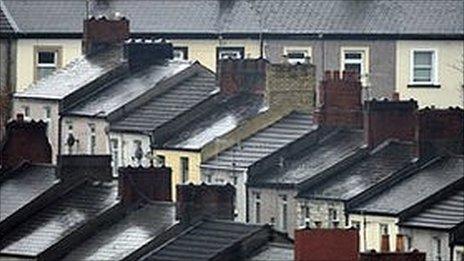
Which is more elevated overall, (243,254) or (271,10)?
(271,10)

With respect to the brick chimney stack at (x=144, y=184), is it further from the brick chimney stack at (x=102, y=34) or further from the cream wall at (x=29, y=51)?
the cream wall at (x=29, y=51)

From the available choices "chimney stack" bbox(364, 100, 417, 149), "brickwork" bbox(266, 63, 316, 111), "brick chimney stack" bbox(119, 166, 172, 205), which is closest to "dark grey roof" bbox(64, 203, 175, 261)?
"brick chimney stack" bbox(119, 166, 172, 205)

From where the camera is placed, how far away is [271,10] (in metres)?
124

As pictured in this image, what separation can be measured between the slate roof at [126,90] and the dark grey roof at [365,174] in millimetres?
13535

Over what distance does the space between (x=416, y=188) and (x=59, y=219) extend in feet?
32.7

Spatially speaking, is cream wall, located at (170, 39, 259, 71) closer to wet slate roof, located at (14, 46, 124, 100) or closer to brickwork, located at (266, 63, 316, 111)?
wet slate roof, located at (14, 46, 124, 100)

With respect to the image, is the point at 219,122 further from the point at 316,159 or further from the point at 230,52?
the point at 230,52

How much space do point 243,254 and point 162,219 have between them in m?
6.16

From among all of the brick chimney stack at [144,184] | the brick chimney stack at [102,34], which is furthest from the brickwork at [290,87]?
the brick chimney stack at [144,184]

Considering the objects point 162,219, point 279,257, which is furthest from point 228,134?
point 279,257

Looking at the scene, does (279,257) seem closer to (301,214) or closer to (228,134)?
(301,214)

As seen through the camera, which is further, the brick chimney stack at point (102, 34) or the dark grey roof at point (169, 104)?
the brick chimney stack at point (102, 34)

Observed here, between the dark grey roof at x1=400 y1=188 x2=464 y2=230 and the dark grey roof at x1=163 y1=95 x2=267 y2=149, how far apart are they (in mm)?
14198

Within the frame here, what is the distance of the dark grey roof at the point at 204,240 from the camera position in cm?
7670
